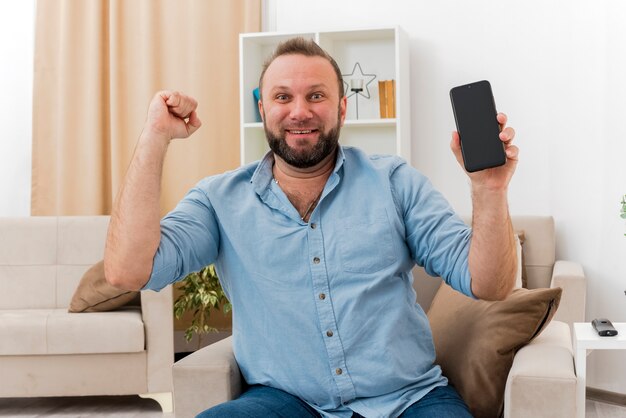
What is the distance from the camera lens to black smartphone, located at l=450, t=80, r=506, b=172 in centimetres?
150

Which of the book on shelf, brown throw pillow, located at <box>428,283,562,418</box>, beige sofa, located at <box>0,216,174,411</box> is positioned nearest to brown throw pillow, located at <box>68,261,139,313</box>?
beige sofa, located at <box>0,216,174,411</box>

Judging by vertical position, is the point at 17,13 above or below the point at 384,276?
above

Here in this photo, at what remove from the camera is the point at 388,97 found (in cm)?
421

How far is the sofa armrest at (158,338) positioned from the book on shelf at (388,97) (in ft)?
4.37

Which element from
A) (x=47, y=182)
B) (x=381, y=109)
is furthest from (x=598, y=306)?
(x=47, y=182)

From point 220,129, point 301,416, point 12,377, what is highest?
point 220,129

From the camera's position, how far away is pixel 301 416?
174 centimetres

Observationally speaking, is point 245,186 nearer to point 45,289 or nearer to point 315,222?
point 315,222

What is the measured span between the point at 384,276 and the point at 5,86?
11.7 ft

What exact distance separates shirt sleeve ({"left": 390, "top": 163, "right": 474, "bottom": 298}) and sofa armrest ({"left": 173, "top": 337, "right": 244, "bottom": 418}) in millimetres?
445

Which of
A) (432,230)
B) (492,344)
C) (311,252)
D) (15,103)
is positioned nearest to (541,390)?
(492,344)

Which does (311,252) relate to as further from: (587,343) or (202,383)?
(587,343)

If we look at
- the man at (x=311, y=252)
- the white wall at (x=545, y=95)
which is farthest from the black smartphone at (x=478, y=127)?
the white wall at (x=545, y=95)

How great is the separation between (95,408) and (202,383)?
6.90 feet
